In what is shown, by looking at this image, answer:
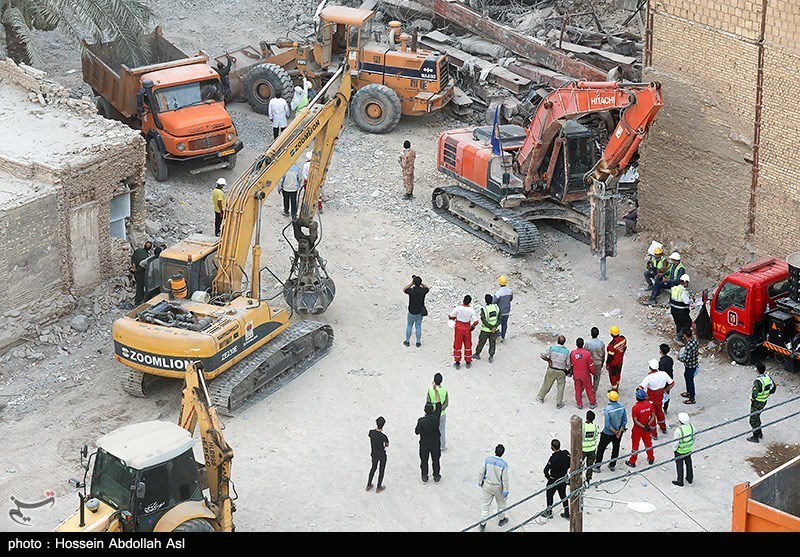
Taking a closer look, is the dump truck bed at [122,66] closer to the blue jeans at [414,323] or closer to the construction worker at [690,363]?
the blue jeans at [414,323]

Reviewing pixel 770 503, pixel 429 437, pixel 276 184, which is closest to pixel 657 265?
pixel 276 184

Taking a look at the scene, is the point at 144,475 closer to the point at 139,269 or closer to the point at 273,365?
the point at 273,365

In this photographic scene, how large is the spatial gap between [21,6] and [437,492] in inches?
602

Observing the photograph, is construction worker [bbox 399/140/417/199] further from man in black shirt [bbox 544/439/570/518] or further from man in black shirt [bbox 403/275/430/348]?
man in black shirt [bbox 544/439/570/518]

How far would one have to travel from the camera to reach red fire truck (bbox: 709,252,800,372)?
69.6 ft

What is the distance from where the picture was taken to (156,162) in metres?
28.9

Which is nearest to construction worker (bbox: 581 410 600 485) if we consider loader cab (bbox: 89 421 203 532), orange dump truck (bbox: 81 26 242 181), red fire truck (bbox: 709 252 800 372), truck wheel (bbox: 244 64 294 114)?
red fire truck (bbox: 709 252 800 372)

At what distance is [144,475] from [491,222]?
40.6 feet

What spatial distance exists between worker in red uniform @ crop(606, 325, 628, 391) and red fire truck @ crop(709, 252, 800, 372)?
2070 mm

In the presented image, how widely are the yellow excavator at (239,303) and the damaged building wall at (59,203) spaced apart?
1842 millimetres

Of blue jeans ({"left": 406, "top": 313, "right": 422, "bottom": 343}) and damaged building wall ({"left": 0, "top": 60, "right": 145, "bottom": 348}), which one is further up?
damaged building wall ({"left": 0, "top": 60, "right": 145, "bottom": 348})

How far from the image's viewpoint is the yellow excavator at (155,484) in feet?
51.3

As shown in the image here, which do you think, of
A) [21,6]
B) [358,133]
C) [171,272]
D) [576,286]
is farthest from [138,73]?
[576,286]

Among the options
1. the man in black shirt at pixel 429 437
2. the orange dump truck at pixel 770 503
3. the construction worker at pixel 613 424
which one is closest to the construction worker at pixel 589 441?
the construction worker at pixel 613 424
